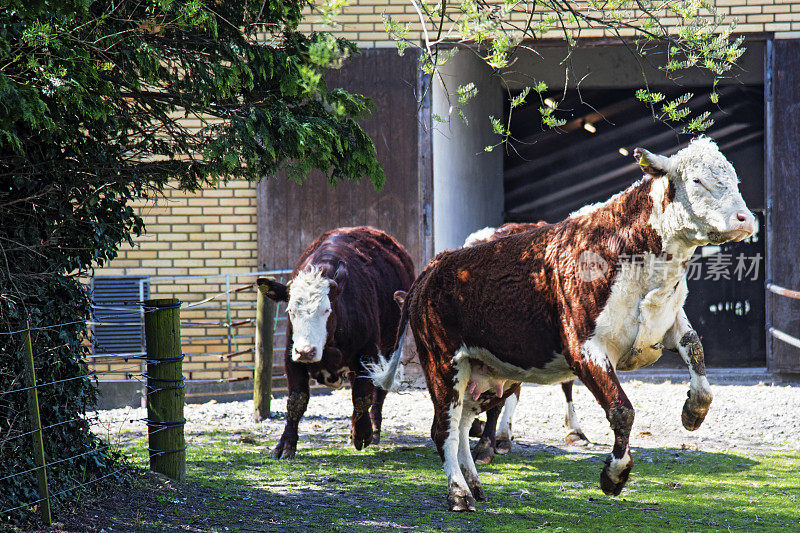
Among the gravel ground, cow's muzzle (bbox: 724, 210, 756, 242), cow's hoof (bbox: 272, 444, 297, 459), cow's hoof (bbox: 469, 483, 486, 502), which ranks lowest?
the gravel ground

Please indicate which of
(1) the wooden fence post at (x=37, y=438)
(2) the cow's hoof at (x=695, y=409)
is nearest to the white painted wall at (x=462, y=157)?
(2) the cow's hoof at (x=695, y=409)

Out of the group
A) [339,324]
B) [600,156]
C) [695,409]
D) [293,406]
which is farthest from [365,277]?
[600,156]

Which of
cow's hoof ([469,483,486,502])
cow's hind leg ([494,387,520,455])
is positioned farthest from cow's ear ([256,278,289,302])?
cow's hoof ([469,483,486,502])

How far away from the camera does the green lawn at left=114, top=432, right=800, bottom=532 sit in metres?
4.90

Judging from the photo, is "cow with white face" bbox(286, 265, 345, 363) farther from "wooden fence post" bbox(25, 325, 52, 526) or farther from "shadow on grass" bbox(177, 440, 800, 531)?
"wooden fence post" bbox(25, 325, 52, 526)

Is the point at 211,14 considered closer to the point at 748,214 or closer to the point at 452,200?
the point at 748,214

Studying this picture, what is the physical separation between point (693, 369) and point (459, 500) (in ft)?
5.20

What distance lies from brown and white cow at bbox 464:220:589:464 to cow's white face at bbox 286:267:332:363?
1.21 meters

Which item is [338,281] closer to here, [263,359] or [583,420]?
[263,359]

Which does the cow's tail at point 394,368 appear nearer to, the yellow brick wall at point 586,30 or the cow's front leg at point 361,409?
the cow's front leg at point 361,409

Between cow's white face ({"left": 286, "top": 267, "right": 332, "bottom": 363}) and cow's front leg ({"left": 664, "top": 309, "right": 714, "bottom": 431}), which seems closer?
cow's front leg ({"left": 664, "top": 309, "right": 714, "bottom": 431})

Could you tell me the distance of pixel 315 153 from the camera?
4.78 m

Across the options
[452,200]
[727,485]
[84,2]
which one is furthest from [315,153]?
[452,200]

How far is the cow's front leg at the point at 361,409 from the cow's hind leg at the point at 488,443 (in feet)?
2.96
